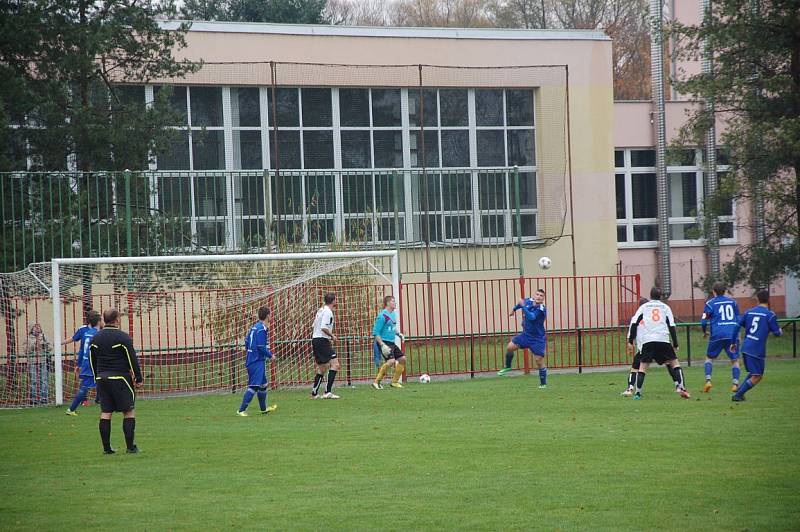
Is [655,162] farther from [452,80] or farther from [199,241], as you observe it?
[199,241]

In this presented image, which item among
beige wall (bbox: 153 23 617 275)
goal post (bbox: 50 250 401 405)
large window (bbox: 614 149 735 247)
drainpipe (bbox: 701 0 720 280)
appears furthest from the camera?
large window (bbox: 614 149 735 247)

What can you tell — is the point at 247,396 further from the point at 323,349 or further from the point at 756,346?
the point at 756,346

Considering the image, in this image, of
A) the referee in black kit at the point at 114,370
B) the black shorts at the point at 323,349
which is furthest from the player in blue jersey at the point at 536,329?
the referee in black kit at the point at 114,370

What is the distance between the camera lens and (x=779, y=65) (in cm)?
2717

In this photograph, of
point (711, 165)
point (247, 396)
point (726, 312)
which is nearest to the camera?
point (247, 396)

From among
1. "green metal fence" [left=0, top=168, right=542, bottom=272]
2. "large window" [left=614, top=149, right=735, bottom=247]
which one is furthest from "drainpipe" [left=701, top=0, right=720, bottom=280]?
"green metal fence" [left=0, top=168, right=542, bottom=272]

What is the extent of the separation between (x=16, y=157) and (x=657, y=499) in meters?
17.4

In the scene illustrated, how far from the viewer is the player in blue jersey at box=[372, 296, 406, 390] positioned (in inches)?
737

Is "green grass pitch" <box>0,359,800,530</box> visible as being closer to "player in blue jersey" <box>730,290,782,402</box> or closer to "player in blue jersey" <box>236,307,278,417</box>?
"player in blue jersey" <box>730,290,782,402</box>

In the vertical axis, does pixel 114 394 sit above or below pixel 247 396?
above

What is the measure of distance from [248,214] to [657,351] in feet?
50.2

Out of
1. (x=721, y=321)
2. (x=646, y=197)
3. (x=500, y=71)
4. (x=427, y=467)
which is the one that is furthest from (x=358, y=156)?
(x=427, y=467)

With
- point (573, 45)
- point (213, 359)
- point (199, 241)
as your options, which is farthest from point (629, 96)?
point (213, 359)

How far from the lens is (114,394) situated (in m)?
11.7
